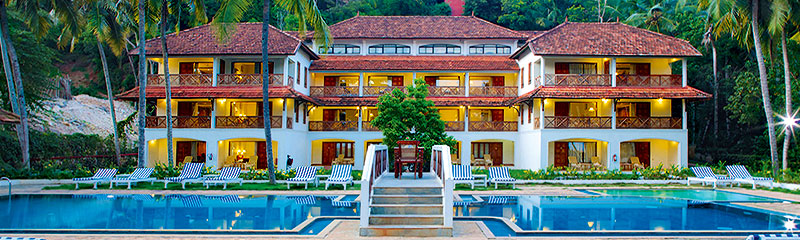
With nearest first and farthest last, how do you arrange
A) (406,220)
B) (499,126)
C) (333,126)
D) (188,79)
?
1. (406,220)
2. (188,79)
3. (333,126)
4. (499,126)

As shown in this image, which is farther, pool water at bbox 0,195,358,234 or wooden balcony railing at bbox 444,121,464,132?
wooden balcony railing at bbox 444,121,464,132

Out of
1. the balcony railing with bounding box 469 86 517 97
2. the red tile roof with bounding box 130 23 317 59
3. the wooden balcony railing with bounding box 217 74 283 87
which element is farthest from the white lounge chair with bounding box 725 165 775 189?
the wooden balcony railing with bounding box 217 74 283 87

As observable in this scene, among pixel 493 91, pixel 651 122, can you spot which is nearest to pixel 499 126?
pixel 493 91

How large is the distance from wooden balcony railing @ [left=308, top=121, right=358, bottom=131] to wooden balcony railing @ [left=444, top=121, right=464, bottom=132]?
4.93 meters

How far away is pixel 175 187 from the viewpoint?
19.2 meters

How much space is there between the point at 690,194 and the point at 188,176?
17.1 metres

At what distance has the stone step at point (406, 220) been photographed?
9930mm

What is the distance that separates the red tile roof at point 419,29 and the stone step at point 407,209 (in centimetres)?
2413

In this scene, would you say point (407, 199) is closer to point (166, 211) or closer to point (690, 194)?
point (166, 211)

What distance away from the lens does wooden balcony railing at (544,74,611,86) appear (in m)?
27.2

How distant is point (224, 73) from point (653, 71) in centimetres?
2199

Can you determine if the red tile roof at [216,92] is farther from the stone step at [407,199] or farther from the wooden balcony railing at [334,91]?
the stone step at [407,199]

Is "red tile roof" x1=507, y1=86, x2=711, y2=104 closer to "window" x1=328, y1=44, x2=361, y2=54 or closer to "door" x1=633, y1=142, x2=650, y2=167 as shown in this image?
"door" x1=633, y1=142, x2=650, y2=167

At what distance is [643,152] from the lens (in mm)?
28875
